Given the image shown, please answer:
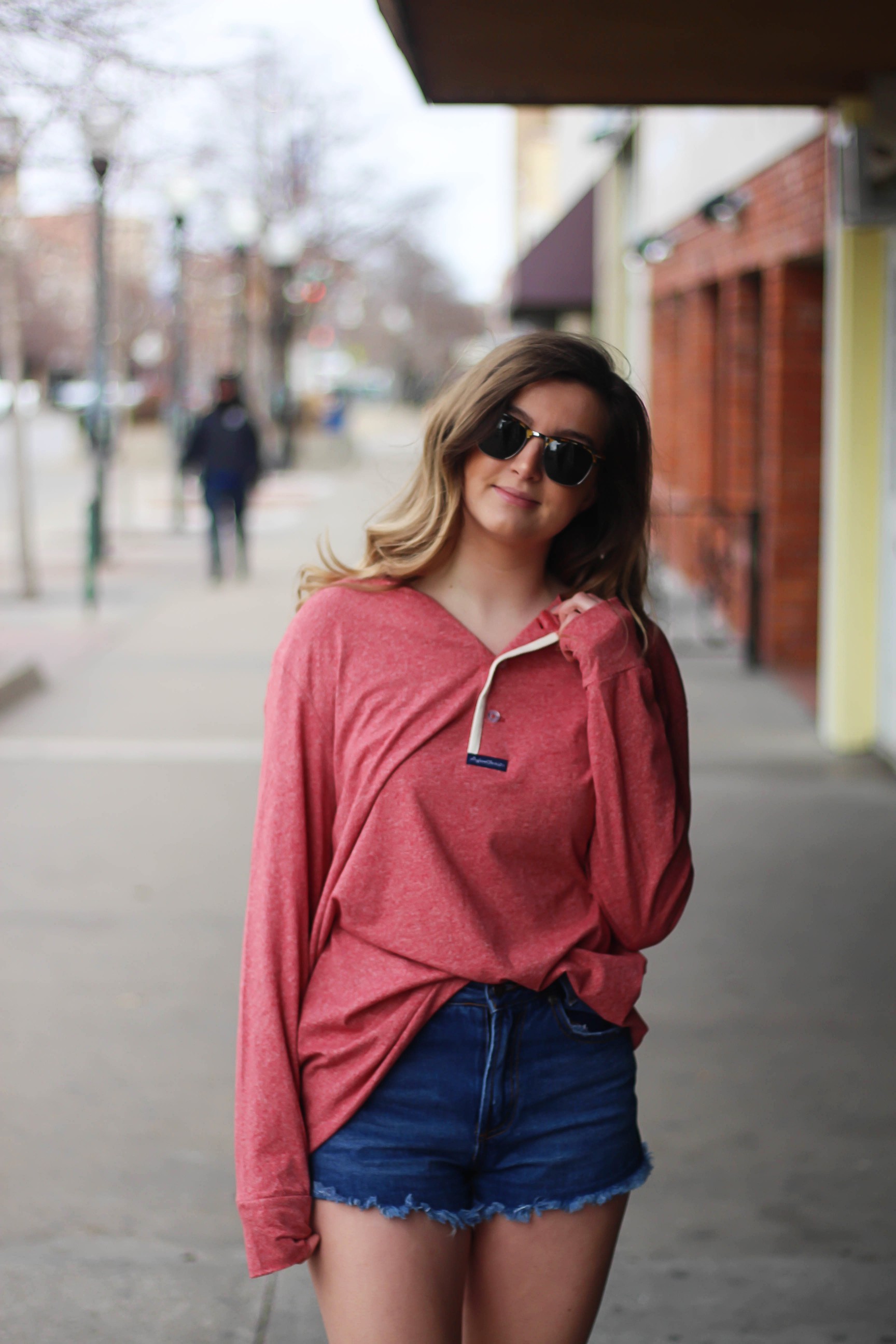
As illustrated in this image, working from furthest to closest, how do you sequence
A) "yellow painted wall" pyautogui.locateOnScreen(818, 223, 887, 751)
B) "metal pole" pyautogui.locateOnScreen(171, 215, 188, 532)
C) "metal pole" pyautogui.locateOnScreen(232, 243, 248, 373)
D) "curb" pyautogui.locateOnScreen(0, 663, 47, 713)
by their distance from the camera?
"metal pole" pyautogui.locateOnScreen(232, 243, 248, 373)
"metal pole" pyautogui.locateOnScreen(171, 215, 188, 532)
"curb" pyautogui.locateOnScreen(0, 663, 47, 713)
"yellow painted wall" pyautogui.locateOnScreen(818, 223, 887, 751)

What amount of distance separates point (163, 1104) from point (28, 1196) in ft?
1.98

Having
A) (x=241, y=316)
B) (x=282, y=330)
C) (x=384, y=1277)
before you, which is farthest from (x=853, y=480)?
(x=282, y=330)

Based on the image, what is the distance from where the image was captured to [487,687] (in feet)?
7.34

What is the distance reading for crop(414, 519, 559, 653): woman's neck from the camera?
7.82 feet

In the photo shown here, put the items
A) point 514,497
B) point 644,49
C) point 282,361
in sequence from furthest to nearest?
1. point 282,361
2. point 644,49
3. point 514,497

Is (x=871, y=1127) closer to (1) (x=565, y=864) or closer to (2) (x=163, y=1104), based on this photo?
(2) (x=163, y=1104)

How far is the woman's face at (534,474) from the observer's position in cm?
233

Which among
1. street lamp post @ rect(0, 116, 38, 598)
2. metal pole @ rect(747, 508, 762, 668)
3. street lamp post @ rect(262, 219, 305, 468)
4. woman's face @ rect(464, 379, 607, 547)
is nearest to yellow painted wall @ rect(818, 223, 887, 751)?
metal pole @ rect(747, 508, 762, 668)

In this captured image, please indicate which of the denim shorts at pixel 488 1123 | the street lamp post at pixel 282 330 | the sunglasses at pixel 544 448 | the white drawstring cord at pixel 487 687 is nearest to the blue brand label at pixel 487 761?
the white drawstring cord at pixel 487 687

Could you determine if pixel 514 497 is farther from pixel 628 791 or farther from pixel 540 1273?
pixel 540 1273

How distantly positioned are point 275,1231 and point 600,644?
869mm

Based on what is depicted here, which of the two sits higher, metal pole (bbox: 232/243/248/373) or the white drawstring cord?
metal pole (bbox: 232/243/248/373)

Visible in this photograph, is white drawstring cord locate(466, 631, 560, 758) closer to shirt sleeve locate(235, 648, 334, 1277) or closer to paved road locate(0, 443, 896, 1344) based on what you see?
shirt sleeve locate(235, 648, 334, 1277)

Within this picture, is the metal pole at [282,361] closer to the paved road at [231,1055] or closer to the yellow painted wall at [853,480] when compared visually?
the yellow painted wall at [853,480]
